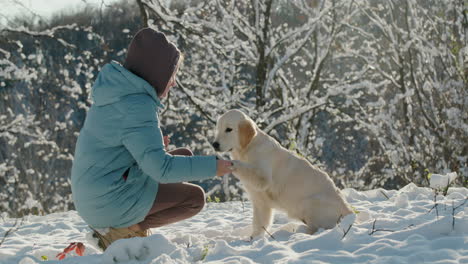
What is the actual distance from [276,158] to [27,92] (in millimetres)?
15273

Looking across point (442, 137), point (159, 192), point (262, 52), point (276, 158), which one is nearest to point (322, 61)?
point (262, 52)

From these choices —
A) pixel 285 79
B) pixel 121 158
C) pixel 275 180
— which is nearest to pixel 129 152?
pixel 121 158

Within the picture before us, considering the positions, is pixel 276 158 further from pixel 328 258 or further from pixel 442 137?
pixel 442 137

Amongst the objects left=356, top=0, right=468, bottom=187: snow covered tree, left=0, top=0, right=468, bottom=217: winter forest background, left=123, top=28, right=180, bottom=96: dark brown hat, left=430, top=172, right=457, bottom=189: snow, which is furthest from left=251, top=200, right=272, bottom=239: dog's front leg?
left=356, top=0, right=468, bottom=187: snow covered tree

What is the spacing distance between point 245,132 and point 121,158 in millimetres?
1209

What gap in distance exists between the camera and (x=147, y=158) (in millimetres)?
3057

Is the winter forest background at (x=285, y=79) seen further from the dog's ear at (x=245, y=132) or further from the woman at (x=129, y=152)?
the woman at (x=129, y=152)

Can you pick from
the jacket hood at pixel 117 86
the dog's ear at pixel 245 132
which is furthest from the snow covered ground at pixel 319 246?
the jacket hood at pixel 117 86

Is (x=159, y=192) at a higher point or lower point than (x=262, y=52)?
lower

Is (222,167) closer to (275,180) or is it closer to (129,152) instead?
(129,152)

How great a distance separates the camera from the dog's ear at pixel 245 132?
413 centimetres

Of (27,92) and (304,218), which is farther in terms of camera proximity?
(27,92)

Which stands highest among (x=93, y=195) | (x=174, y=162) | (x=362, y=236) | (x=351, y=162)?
(x=174, y=162)

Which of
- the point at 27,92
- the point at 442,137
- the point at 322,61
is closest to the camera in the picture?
the point at 442,137
